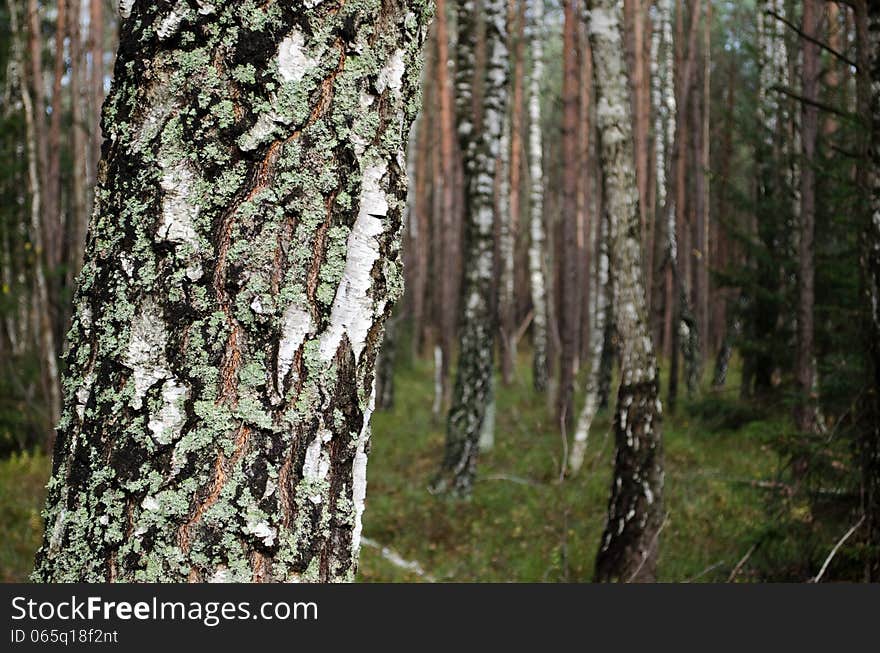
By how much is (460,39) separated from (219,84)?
959cm

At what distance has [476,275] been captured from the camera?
361 inches

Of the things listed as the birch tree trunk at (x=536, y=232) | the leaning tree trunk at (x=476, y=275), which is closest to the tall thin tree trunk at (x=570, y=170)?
the leaning tree trunk at (x=476, y=275)

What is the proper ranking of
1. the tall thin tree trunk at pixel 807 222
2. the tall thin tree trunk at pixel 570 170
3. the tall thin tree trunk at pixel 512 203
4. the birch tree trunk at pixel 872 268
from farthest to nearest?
the tall thin tree trunk at pixel 512 203 < the tall thin tree trunk at pixel 570 170 < the tall thin tree trunk at pixel 807 222 < the birch tree trunk at pixel 872 268

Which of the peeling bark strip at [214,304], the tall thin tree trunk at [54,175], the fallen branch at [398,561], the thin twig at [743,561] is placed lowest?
the fallen branch at [398,561]

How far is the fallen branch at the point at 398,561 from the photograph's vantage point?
6.70 meters

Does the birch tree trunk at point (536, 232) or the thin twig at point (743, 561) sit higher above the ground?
the birch tree trunk at point (536, 232)

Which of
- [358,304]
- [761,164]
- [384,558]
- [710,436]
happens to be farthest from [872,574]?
[761,164]

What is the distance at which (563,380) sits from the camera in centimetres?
1008

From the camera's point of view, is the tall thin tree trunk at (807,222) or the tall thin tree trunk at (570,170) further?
the tall thin tree trunk at (570,170)

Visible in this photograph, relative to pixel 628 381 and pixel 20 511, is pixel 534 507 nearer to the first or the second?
pixel 628 381

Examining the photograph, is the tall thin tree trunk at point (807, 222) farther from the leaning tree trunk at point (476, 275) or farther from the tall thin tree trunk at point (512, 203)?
the tall thin tree trunk at point (512, 203)

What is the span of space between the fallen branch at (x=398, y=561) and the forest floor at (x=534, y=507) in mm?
18

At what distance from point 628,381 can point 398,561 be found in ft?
9.45

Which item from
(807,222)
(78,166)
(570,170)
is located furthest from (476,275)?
(78,166)
